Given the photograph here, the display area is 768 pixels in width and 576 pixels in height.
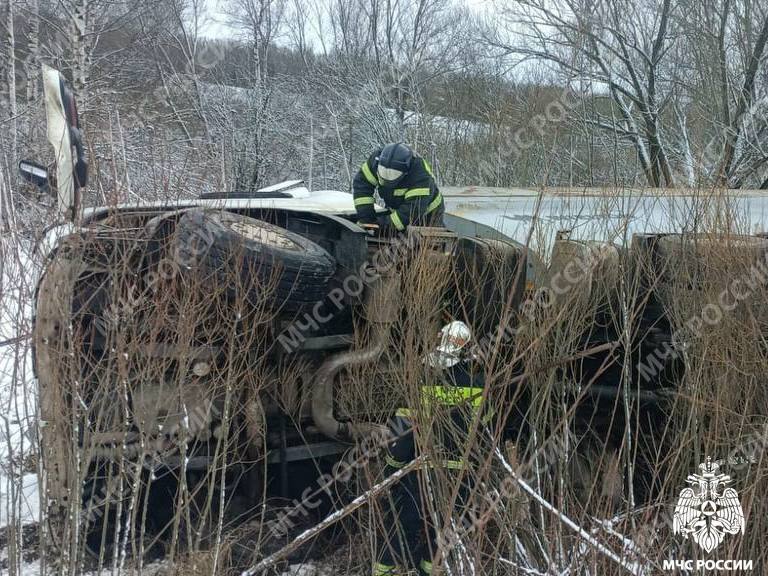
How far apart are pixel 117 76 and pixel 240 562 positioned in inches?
528

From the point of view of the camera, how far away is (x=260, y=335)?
407 centimetres

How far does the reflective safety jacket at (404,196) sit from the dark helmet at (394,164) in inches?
2.1

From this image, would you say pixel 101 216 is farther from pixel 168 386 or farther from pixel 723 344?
pixel 723 344

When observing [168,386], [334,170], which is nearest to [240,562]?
[168,386]

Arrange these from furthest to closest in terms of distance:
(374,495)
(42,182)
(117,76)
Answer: (117,76), (42,182), (374,495)

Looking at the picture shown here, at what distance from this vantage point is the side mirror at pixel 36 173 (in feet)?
11.1

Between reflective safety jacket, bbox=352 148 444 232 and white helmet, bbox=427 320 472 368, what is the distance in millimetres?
2236

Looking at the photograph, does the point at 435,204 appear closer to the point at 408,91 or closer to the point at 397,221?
the point at 397,221

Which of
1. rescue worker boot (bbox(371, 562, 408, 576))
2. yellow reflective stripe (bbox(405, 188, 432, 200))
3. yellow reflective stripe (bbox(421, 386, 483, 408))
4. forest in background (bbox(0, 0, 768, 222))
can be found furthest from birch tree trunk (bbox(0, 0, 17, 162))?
yellow reflective stripe (bbox(421, 386, 483, 408))

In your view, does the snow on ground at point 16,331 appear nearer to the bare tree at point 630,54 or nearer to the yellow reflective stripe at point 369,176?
the yellow reflective stripe at point 369,176

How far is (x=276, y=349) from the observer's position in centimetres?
427

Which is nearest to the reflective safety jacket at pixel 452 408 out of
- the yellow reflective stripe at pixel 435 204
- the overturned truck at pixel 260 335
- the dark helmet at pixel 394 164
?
the overturned truck at pixel 260 335

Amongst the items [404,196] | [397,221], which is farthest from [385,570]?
[404,196]

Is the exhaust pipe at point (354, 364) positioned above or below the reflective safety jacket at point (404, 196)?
below
